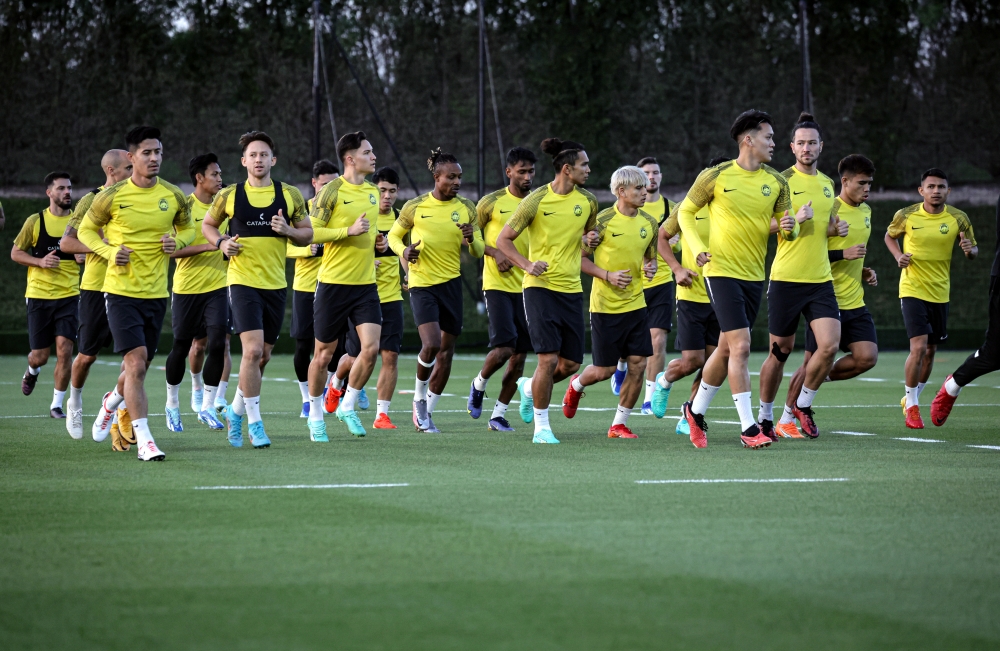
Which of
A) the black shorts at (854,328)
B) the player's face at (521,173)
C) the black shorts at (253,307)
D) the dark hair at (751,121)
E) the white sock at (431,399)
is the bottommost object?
the white sock at (431,399)

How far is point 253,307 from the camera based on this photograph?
11094 millimetres

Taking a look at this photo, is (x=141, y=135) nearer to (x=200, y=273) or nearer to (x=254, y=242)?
(x=254, y=242)

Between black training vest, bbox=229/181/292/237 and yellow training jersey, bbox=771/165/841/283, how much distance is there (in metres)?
4.02

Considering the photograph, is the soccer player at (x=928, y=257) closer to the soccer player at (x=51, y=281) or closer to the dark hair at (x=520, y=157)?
the dark hair at (x=520, y=157)

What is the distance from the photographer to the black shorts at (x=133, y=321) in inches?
402

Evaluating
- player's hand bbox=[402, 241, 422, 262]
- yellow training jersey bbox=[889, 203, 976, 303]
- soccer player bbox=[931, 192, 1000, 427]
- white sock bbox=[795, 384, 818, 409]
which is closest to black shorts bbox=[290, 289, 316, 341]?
player's hand bbox=[402, 241, 422, 262]

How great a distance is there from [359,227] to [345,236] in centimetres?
32

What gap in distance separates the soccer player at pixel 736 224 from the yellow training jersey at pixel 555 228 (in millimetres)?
940

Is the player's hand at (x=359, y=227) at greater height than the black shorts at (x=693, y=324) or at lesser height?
greater

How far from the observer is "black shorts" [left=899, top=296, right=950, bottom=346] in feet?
46.3

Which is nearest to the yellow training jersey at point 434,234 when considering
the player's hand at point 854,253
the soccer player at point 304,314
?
the soccer player at point 304,314

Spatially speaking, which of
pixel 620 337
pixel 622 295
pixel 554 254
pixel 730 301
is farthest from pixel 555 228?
pixel 730 301

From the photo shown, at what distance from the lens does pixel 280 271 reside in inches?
451

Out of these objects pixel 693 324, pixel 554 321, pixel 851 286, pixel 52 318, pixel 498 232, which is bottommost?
pixel 52 318
